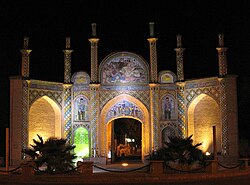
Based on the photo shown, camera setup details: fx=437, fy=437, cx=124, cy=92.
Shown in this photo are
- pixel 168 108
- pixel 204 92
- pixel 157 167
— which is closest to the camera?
pixel 157 167

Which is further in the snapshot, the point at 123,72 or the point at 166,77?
the point at 123,72

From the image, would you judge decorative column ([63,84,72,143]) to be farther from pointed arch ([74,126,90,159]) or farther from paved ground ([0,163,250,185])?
paved ground ([0,163,250,185])

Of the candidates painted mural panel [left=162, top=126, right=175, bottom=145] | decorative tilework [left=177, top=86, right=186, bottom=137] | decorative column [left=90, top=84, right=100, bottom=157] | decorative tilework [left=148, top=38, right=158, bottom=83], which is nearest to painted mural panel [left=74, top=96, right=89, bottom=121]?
decorative column [left=90, top=84, right=100, bottom=157]

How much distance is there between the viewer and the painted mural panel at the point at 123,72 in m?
31.7

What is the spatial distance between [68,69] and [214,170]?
48.1 ft

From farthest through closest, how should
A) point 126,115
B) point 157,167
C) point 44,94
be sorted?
point 126,115
point 44,94
point 157,167

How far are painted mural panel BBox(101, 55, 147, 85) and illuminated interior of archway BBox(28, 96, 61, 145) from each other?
4164mm

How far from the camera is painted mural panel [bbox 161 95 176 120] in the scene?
1234 inches

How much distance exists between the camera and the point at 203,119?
30.8 m

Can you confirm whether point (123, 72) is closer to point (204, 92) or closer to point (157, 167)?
point (204, 92)

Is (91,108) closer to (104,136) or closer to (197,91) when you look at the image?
(104,136)

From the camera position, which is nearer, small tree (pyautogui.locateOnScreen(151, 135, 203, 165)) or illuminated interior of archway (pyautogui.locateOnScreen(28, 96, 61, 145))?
small tree (pyautogui.locateOnScreen(151, 135, 203, 165))

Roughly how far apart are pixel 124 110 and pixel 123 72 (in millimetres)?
2771

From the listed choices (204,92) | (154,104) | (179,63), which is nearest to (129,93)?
(154,104)
